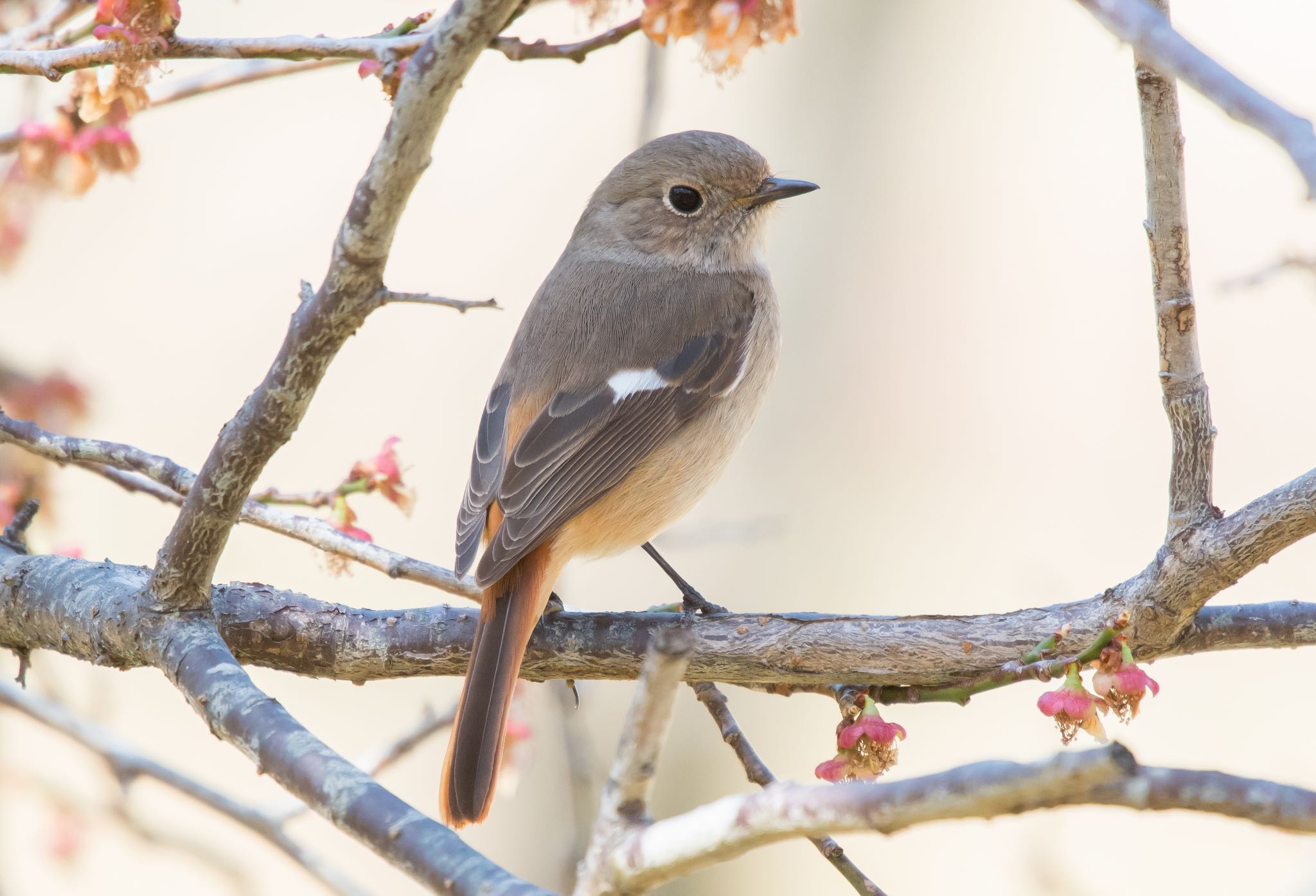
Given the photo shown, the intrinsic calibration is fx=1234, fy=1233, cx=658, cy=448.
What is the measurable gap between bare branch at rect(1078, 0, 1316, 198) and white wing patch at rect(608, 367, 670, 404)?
216 cm

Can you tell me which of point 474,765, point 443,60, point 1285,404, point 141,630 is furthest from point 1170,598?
point 1285,404

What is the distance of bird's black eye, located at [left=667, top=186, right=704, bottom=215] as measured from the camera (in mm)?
3779

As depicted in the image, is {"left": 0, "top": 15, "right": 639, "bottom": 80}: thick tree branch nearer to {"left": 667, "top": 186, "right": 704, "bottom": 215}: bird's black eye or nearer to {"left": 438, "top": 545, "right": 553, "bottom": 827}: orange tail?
{"left": 438, "top": 545, "right": 553, "bottom": 827}: orange tail

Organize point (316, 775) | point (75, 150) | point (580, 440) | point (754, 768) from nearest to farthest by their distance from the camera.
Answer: point (316, 775) → point (754, 768) → point (75, 150) → point (580, 440)

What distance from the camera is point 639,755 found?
1.34m

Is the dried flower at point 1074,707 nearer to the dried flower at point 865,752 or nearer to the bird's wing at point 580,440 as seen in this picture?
the dried flower at point 865,752

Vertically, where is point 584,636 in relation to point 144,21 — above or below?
below

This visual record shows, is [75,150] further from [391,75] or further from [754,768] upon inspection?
[754,768]

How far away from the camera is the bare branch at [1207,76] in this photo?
103 centimetres

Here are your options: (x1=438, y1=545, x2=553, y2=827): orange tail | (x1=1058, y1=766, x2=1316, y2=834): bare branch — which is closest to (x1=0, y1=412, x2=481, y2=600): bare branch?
(x1=438, y1=545, x2=553, y2=827): orange tail

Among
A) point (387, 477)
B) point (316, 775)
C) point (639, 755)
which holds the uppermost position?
point (387, 477)

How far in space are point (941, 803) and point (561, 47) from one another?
1.32 meters

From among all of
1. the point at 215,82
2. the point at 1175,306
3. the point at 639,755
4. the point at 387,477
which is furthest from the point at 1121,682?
the point at 215,82

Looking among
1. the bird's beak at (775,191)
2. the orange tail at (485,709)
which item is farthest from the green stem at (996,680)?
the bird's beak at (775,191)
